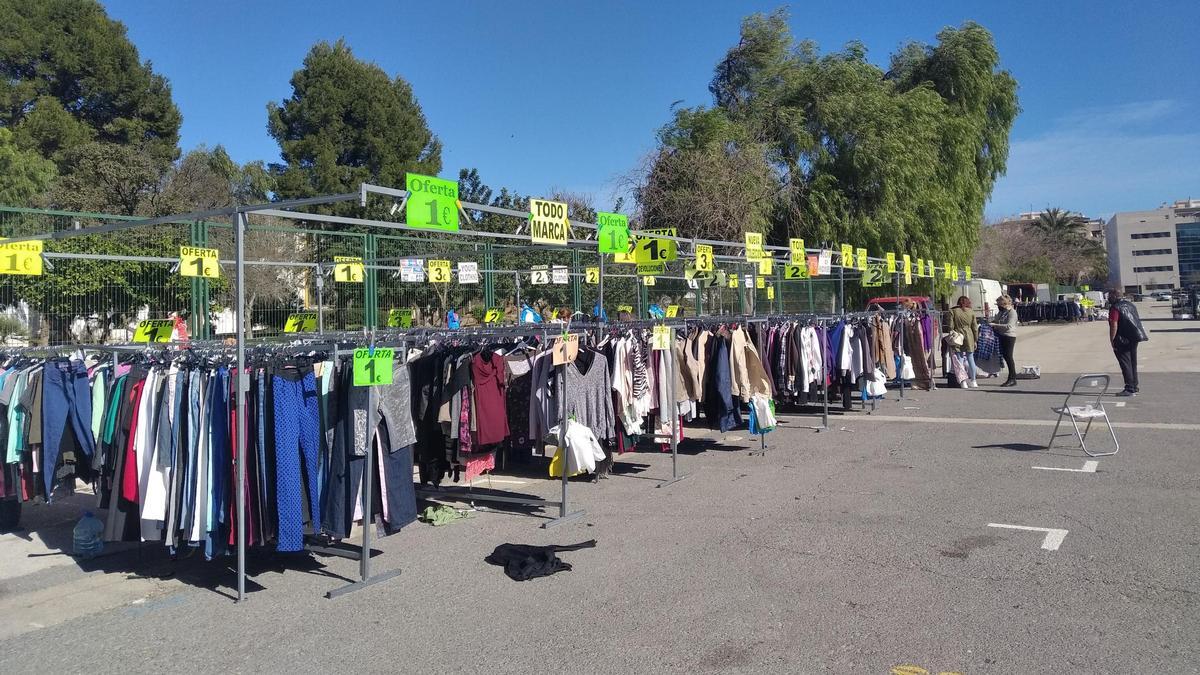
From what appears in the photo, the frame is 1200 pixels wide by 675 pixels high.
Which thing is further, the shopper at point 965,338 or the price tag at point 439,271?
the shopper at point 965,338

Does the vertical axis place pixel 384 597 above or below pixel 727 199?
below

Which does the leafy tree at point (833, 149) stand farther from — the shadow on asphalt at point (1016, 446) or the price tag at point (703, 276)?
the shadow on asphalt at point (1016, 446)

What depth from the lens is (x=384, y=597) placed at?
5.18m

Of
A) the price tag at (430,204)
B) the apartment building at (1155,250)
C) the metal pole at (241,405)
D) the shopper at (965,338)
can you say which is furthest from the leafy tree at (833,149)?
the apartment building at (1155,250)

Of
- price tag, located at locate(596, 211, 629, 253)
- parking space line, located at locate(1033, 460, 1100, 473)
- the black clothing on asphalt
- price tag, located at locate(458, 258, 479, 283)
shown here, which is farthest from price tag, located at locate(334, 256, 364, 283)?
parking space line, located at locate(1033, 460, 1100, 473)

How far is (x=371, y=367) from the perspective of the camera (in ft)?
16.5

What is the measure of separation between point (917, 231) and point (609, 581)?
884 inches

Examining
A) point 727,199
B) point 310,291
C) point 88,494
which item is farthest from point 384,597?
point 727,199

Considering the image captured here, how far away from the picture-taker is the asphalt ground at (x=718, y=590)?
4.19 metres

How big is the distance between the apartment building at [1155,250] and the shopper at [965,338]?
119323mm

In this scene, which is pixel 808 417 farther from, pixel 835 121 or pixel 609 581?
pixel 835 121

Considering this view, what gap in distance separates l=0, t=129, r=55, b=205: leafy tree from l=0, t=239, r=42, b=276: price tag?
20.6m

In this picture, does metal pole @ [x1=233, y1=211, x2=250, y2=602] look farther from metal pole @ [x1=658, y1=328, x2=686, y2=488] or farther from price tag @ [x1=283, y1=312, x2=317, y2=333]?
price tag @ [x1=283, y1=312, x2=317, y2=333]

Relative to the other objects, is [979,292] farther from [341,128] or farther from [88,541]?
[88,541]
